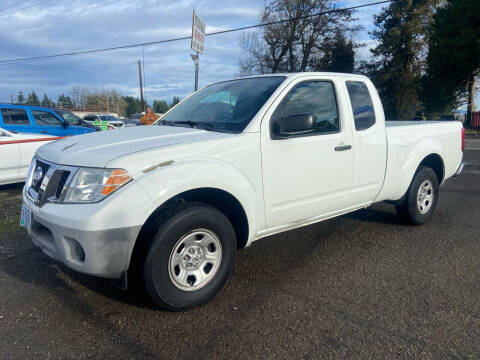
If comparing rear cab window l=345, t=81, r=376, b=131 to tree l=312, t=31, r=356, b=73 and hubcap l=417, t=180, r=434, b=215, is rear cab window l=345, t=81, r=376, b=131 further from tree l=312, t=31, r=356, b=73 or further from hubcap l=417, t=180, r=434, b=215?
tree l=312, t=31, r=356, b=73

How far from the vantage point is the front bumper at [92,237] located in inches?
89.8

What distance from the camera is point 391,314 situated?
266 centimetres

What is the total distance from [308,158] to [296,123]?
42cm

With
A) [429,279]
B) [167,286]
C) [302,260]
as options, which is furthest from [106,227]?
[429,279]

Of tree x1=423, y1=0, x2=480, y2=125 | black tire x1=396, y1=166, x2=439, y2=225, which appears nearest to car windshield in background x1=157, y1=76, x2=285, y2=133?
black tire x1=396, y1=166, x2=439, y2=225

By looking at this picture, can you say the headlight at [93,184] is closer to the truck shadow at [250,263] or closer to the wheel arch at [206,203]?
the wheel arch at [206,203]

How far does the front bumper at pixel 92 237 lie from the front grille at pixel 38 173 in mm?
413

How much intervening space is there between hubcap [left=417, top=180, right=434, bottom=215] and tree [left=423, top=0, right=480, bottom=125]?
81.2ft

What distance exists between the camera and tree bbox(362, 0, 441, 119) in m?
36.0

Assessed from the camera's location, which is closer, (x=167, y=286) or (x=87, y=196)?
(x=87, y=196)

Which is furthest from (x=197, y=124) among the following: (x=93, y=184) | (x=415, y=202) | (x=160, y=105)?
(x=160, y=105)

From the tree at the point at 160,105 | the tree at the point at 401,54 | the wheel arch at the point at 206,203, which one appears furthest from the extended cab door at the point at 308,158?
the tree at the point at 160,105

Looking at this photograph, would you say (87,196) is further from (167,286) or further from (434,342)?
(434,342)

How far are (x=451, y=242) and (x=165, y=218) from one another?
333 cm
